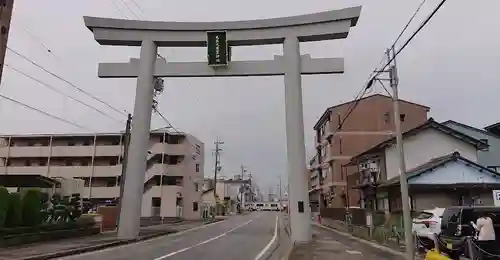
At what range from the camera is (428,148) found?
1254 inches

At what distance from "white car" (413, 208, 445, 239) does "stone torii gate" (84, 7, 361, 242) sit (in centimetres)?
695

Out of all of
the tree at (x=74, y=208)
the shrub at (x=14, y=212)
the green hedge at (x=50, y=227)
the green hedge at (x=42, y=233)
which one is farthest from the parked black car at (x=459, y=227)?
the tree at (x=74, y=208)

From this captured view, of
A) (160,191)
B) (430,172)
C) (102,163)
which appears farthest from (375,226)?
(102,163)

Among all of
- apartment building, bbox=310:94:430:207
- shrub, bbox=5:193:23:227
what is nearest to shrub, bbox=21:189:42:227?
shrub, bbox=5:193:23:227

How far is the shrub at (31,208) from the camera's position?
70.9 ft

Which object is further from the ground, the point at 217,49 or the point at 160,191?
the point at 217,49

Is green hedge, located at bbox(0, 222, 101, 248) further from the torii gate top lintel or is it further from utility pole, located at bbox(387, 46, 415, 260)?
utility pole, located at bbox(387, 46, 415, 260)

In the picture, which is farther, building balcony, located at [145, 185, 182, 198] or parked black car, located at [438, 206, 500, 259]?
building balcony, located at [145, 185, 182, 198]

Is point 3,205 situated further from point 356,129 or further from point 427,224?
point 356,129

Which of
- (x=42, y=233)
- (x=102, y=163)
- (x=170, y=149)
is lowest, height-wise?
(x=42, y=233)

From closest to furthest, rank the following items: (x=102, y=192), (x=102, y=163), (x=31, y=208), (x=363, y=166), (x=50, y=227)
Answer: (x=31, y=208), (x=50, y=227), (x=363, y=166), (x=102, y=192), (x=102, y=163)

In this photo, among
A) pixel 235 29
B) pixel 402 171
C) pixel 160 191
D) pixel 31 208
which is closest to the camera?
pixel 402 171

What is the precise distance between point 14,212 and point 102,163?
35.8 m

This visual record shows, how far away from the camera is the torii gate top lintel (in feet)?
81.0
